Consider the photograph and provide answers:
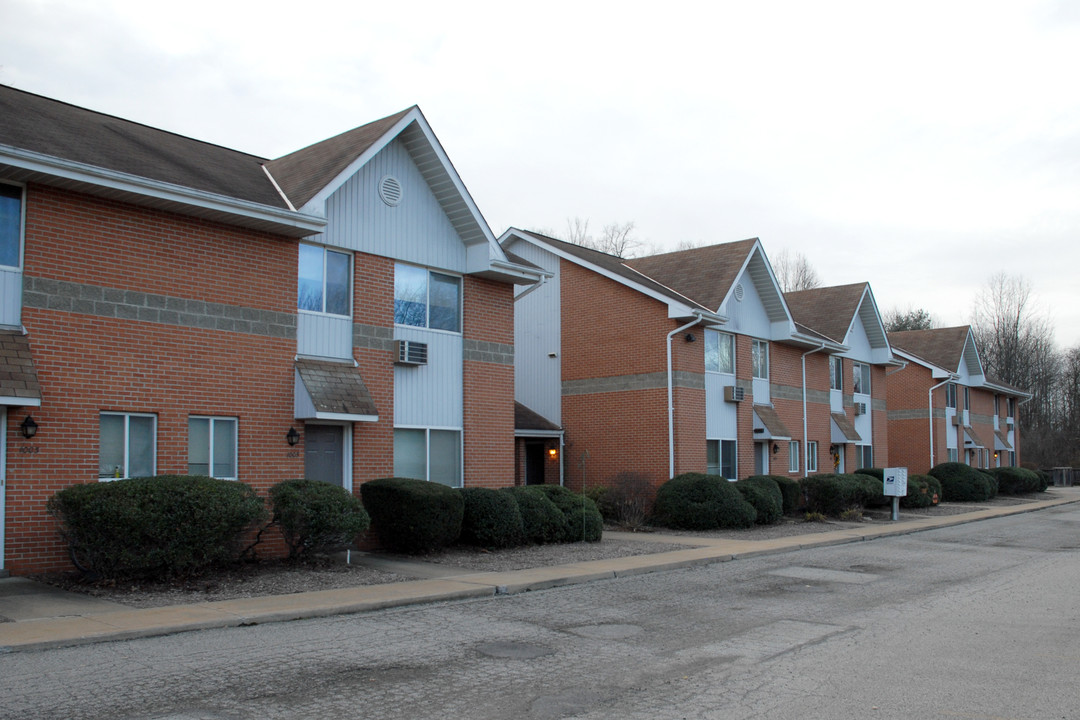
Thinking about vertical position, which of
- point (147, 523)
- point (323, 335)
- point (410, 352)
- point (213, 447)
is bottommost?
point (147, 523)

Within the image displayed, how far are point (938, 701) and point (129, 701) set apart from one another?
6062mm

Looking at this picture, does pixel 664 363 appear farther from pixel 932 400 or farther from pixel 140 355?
pixel 932 400

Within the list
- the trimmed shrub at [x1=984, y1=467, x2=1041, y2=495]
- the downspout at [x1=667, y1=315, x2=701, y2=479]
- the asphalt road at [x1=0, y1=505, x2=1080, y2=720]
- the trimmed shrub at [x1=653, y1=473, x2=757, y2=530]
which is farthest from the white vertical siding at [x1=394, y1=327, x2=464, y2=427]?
the trimmed shrub at [x1=984, y1=467, x2=1041, y2=495]

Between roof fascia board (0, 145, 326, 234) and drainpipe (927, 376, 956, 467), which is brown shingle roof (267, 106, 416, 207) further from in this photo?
drainpipe (927, 376, 956, 467)

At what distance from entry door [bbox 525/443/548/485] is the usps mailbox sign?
994cm

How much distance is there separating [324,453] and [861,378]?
1053 inches

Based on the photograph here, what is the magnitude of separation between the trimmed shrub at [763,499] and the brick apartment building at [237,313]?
780 cm

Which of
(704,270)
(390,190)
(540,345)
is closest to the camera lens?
(390,190)

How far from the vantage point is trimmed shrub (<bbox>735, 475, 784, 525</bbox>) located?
24.2 m

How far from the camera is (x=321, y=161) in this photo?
675 inches

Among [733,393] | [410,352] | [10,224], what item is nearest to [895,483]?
[733,393]

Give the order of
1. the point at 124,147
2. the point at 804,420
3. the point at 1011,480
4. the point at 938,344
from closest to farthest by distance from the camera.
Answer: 1. the point at 124,147
2. the point at 804,420
3. the point at 1011,480
4. the point at 938,344

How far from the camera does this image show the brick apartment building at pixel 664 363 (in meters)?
25.3

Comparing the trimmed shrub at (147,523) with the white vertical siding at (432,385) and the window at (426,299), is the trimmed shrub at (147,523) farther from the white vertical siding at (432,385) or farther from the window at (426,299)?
the window at (426,299)
